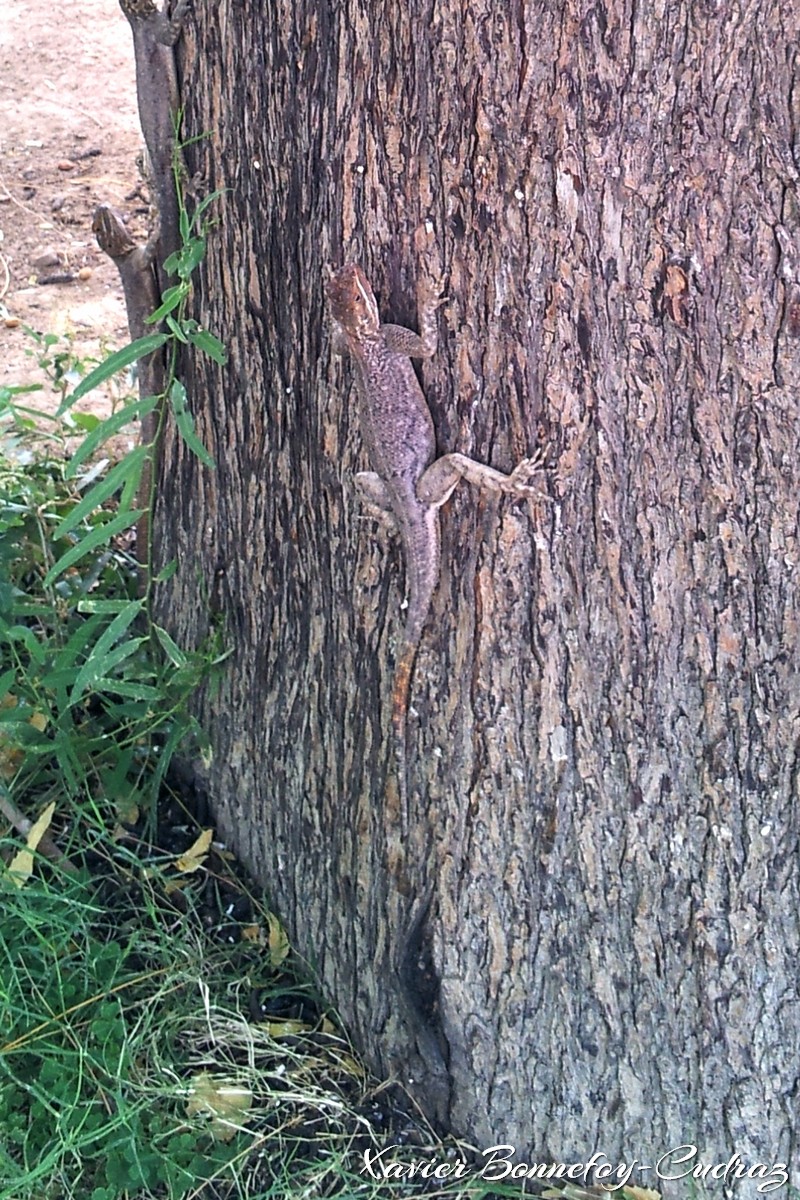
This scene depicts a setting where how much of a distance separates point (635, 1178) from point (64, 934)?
1636 millimetres

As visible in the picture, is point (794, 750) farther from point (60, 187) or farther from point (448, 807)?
point (60, 187)

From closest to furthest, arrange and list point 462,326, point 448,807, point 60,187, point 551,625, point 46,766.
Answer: point 462,326 < point 551,625 < point 448,807 < point 46,766 < point 60,187

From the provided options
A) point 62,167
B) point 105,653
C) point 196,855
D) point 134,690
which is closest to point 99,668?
point 105,653

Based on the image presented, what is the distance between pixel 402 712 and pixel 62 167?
525cm

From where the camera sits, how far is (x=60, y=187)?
662 cm

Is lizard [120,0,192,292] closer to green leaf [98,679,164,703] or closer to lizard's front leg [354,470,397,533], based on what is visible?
lizard's front leg [354,470,397,533]

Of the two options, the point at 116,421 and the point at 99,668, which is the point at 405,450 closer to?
the point at 116,421

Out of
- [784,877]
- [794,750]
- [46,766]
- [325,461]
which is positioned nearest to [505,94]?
[325,461]

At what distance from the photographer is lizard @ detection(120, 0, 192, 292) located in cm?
288

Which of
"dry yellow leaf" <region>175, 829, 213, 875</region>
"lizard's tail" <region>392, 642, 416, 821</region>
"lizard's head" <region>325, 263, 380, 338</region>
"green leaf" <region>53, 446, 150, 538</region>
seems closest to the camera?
"lizard's head" <region>325, 263, 380, 338</region>

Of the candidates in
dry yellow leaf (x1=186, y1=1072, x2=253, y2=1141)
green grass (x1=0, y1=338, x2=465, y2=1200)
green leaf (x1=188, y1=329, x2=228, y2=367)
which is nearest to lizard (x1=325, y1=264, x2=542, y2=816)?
green leaf (x1=188, y1=329, x2=228, y2=367)

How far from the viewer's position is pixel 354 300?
2441mm

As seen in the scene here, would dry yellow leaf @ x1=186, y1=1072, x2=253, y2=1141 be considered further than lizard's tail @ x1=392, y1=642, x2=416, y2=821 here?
Yes

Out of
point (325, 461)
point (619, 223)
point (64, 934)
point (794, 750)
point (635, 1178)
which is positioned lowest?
point (635, 1178)
